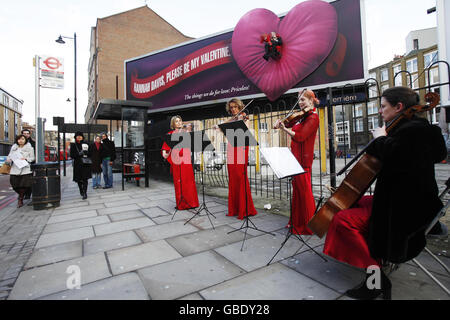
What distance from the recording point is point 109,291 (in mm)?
2123

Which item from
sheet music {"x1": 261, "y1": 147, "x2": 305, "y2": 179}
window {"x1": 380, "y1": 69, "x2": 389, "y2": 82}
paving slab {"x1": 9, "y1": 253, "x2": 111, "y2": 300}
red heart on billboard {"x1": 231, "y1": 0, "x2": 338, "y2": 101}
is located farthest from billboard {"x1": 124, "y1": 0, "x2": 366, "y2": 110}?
window {"x1": 380, "y1": 69, "x2": 389, "y2": 82}

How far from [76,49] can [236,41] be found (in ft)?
54.5

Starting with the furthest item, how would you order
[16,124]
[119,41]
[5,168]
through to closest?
[16,124], [119,41], [5,168]

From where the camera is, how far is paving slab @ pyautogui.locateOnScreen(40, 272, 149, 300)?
2.04 m

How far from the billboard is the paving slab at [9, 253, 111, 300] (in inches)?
299

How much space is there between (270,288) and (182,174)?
3.50m

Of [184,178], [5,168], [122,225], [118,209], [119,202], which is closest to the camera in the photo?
[122,225]

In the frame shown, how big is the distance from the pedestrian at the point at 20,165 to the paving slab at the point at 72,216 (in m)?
2.06

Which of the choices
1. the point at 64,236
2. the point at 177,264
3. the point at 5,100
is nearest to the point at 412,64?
the point at 177,264

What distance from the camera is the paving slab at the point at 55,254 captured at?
283 centimetres

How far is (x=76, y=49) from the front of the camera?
19703mm

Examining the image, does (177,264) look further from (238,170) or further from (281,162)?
(238,170)
